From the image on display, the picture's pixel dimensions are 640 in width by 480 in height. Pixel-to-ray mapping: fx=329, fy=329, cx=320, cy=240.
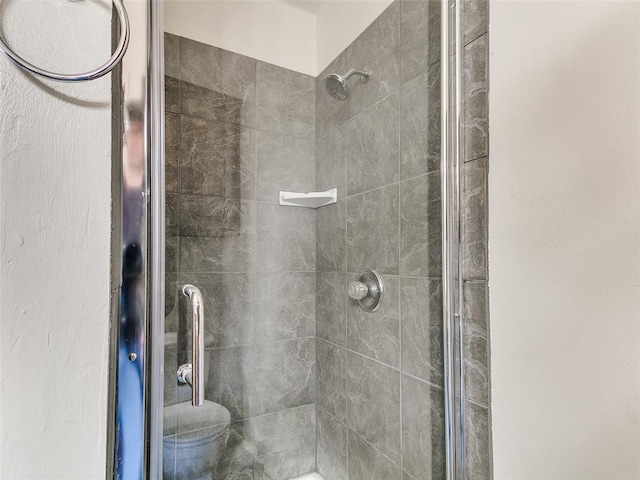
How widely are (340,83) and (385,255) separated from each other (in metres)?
0.63

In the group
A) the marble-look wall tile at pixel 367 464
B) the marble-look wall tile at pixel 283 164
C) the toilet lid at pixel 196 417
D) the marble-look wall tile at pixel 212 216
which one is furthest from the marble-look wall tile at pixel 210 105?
A: the marble-look wall tile at pixel 367 464

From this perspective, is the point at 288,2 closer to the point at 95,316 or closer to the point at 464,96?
the point at 464,96

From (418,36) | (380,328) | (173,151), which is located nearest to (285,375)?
(380,328)

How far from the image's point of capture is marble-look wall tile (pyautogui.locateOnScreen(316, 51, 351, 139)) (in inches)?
46.5

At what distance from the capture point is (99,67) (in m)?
0.40

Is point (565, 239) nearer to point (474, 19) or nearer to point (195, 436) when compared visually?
point (474, 19)

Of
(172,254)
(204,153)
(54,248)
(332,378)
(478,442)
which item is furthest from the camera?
(332,378)

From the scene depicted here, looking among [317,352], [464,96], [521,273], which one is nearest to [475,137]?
[464,96]

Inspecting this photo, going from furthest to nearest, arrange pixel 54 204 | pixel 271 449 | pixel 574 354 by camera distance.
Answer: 1. pixel 271 449
2. pixel 574 354
3. pixel 54 204

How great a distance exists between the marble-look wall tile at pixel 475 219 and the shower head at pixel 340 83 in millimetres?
566

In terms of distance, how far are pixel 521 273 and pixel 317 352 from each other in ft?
2.68

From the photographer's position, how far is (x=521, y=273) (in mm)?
625

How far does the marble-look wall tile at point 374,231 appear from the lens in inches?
39.0

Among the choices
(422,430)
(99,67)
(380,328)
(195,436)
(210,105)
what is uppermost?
(210,105)
